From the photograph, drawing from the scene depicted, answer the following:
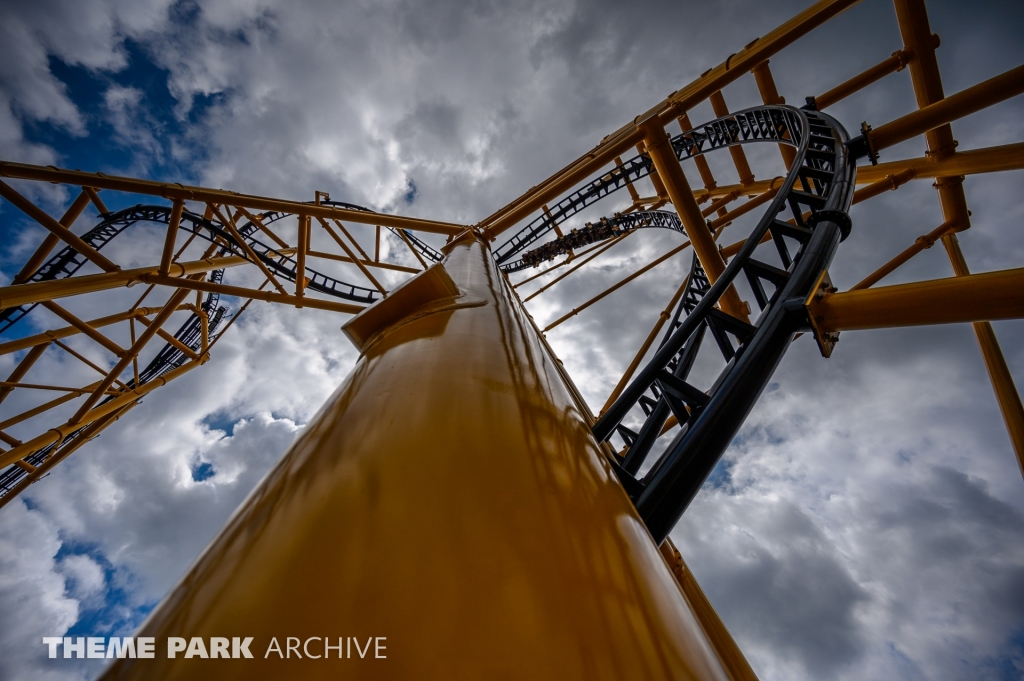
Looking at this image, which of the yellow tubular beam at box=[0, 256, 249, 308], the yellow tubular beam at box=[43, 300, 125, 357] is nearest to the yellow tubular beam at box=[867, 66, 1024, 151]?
the yellow tubular beam at box=[0, 256, 249, 308]

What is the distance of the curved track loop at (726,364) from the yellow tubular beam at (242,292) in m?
3.46

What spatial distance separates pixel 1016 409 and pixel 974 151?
2645mm

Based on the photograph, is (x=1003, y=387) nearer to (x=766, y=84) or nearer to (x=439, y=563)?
(x=766, y=84)

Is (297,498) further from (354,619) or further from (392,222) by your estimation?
(392,222)

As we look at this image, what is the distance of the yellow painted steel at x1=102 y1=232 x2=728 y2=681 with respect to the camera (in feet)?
1.58

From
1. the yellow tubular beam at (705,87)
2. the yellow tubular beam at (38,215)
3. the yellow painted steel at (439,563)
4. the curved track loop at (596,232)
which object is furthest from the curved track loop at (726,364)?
the yellow tubular beam at (38,215)

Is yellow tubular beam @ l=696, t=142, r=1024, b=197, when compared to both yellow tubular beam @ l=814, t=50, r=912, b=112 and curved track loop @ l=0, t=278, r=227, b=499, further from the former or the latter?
curved track loop @ l=0, t=278, r=227, b=499

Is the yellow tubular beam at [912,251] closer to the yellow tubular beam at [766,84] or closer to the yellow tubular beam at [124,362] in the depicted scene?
the yellow tubular beam at [766,84]

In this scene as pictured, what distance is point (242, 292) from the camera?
183 inches

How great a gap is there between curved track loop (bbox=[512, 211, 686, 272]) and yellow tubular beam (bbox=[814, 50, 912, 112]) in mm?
2714

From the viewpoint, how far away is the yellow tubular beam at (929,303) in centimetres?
178

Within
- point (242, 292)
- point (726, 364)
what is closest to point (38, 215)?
point (242, 292)

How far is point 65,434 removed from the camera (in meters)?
6.16

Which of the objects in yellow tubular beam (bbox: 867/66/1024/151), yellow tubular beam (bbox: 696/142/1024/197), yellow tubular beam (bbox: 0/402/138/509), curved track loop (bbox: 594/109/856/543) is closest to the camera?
curved track loop (bbox: 594/109/856/543)
